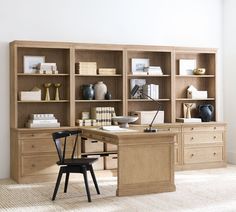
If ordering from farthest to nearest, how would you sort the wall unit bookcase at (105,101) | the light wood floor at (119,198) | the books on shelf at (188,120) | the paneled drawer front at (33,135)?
1. the books on shelf at (188,120)
2. the wall unit bookcase at (105,101)
3. the paneled drawer front at (33,135)
4. the light wood floor at (119,198)

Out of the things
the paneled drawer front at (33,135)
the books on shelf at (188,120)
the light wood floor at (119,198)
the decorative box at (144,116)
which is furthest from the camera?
the books on shelf at (188,120)

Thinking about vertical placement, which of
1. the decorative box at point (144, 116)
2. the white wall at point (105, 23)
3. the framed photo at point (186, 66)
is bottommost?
the decorative box at point (144, 116)

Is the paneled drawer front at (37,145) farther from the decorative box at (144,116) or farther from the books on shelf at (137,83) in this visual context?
the books on shelf at (137,83)

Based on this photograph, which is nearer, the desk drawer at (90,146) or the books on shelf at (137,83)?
the desk drawer at (90,146)

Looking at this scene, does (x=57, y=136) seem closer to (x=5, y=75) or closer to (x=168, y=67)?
(x=5, y=75)

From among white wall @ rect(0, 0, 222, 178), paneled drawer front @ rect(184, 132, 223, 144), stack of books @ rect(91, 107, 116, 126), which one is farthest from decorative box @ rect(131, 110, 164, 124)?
white wall @ rect(0, 0, 222, 178)

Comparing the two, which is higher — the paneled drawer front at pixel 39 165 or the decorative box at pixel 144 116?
the decorative box at pixel 144 116

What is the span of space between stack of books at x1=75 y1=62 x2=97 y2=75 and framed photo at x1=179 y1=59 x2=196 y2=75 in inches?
62.9

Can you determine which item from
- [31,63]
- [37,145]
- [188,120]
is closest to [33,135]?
[37,145]

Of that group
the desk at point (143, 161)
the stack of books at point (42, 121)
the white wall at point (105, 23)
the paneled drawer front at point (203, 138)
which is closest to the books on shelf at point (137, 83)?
the white wall at point (105, 23)

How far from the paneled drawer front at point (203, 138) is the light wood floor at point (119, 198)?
94cm

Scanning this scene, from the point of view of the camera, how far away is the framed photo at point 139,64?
26.7ft

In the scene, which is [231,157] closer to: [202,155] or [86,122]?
[202,155]

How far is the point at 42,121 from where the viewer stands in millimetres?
7191
